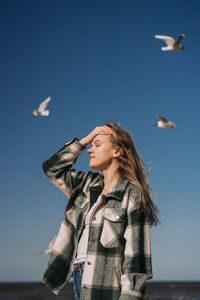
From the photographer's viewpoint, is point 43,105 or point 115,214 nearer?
point 115,214

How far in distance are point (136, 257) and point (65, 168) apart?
46.3 inches

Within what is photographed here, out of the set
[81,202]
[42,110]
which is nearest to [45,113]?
[42,110]

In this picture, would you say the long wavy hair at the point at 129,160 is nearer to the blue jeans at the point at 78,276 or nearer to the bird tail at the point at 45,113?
the blue jeans at the point at 78,276

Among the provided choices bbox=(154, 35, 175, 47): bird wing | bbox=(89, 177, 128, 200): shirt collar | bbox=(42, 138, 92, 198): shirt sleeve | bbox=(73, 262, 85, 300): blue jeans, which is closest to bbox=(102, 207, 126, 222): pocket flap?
bbox=(89, 177, 128, 200): shirt collar

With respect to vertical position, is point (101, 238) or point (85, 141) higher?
point (85, 141)

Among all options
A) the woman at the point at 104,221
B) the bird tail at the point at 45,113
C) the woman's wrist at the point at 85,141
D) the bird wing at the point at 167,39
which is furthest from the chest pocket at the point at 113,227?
the bird tail at the point at 45,113

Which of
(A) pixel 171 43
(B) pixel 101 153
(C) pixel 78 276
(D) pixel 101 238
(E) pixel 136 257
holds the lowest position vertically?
(C) pixel 78 276

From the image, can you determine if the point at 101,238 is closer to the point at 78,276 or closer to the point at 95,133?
the point at 78,276

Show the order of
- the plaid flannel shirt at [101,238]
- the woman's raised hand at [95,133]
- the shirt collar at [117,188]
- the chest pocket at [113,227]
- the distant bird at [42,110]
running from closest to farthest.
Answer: the plaid flannel shirt at [101,238] < the chest pocket at [113,227] < the shirt collar at [117,188] < the woman's raised hand at [95,133] < the distant bird at [42,110]

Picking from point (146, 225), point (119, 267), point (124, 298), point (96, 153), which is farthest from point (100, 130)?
point (124, 298)

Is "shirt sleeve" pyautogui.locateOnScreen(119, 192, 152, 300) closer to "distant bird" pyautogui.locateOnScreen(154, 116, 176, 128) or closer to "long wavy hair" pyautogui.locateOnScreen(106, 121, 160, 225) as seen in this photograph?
"long wavy hair" pyautogui.locateOnScreen(106, 121, 160, 225)

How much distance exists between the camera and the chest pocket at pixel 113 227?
10.1 ft

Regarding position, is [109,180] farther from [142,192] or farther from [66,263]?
[66,263]

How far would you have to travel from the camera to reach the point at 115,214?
317cm
